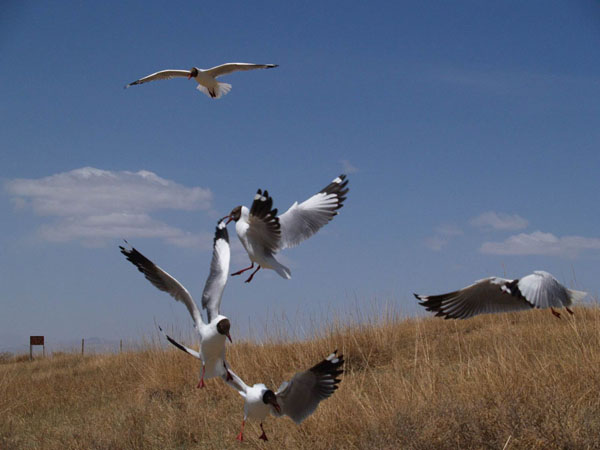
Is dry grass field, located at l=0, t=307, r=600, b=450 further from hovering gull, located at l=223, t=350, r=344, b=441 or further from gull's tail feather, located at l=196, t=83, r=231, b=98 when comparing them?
gull's tail feather, located at l=196, t=83, r=231, b=98

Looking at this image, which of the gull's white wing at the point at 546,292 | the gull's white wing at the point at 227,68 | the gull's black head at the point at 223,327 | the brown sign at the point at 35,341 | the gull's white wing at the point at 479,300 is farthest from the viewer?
the brown sign at the point at 35,341

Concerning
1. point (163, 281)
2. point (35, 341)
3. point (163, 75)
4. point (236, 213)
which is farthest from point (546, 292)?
point (35, 341)

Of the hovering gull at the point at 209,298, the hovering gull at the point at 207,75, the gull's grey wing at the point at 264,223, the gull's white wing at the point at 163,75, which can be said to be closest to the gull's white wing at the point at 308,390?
the hovering gull at the point at 209,298

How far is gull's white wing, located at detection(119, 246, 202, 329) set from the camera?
4496 millimetres

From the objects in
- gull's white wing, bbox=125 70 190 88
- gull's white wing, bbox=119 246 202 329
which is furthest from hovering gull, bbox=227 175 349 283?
gull's white wing, bbox=125 70 190 88

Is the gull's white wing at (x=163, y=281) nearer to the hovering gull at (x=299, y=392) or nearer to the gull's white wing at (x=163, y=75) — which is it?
the hovering gull at (x=299, y=392)

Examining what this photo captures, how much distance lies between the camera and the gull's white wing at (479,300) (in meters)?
5.29

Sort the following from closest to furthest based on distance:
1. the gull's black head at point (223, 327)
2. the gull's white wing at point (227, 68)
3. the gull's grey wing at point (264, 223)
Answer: the gull's black head at point (223, 327), the gull's grey wing at point (264, 223), the gull's white wing at point (227, 68)

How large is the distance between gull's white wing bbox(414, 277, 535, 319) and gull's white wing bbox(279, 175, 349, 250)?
1.48 metres

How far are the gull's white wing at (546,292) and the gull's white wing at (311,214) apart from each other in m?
2.21

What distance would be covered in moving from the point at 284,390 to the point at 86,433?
12.1ft

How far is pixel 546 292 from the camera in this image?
5.00m

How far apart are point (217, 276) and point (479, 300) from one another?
2581 mm

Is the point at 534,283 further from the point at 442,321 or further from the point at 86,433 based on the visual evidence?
the point at 442,321
